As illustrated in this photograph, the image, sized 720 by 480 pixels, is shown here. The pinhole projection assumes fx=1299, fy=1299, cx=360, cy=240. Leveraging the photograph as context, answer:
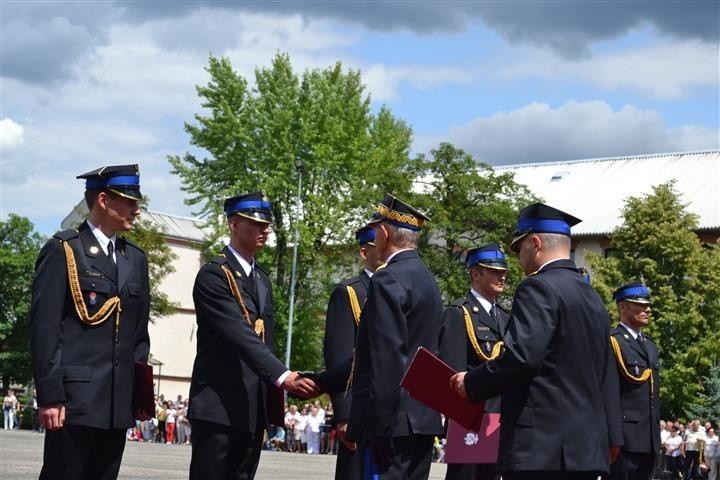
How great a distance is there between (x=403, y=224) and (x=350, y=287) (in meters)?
1.97

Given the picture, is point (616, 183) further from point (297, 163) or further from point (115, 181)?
point (115, 181)

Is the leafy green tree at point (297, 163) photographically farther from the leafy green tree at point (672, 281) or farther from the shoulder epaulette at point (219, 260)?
the shoulder epaulette at point (219, 260)

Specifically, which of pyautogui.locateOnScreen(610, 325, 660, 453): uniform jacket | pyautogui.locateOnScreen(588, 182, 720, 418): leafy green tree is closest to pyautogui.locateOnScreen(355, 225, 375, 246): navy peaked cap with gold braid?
pyautogui.locateOnScreen(610, 325, 660, 453): uniform jacket

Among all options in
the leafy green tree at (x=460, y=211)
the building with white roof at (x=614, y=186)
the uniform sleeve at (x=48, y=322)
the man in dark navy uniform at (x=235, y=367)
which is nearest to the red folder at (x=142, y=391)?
the man in dark navy uniform at (x=235, y=367)

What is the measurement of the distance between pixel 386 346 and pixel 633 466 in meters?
5.65

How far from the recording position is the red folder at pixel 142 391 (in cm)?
818

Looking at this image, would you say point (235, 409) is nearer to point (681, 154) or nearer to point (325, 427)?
point (325, 427)

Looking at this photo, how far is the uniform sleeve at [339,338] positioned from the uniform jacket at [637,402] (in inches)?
141

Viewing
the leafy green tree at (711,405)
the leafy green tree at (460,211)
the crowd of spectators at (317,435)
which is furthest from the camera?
the leafy green tree at (460,211)

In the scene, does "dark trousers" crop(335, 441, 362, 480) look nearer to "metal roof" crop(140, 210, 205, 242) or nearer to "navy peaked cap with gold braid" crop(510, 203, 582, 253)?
"navy peaked cap with gold braid" crop(510, 203, 582, 253)

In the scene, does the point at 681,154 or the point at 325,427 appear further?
the point at 681,154

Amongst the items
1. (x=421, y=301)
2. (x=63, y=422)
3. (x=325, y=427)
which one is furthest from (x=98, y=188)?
(x=325, y=427)

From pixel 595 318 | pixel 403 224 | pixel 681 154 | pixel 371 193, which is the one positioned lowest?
pixel 595 318

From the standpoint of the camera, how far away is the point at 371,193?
57.1 meters
